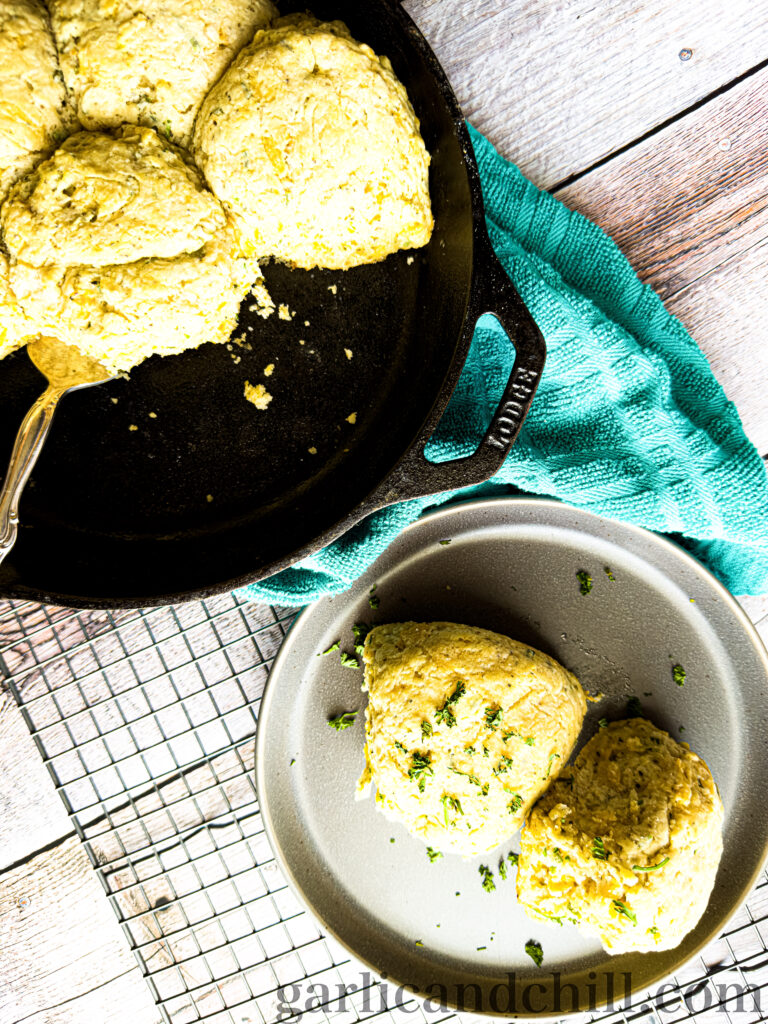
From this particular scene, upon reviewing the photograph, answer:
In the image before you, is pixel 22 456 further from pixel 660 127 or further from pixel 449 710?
pixel 660 127

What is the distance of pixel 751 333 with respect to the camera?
5.79 feet

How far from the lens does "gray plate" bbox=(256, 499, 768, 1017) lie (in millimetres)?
1751

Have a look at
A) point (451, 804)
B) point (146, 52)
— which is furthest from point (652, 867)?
point (146, 52)

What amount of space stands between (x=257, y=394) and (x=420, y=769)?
94 cm

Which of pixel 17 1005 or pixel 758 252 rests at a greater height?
pixel 758 252

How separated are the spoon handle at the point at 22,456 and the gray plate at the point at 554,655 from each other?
0.67 meters

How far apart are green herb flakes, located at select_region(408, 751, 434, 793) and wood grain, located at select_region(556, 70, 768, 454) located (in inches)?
48.3

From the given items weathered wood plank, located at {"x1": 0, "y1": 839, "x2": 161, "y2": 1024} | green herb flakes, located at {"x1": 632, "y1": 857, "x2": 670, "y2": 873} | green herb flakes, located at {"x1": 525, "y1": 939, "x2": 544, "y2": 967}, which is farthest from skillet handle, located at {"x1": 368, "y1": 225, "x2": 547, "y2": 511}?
weathered wood plank, located at {"x1": 0, "y1": 839, "x2": 161, "y2": 1024}

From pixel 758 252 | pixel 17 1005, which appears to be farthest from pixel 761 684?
pixel 17 1005

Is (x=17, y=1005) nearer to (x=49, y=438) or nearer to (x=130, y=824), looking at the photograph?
(x=130, y=824)

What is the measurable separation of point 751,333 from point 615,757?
1100mm

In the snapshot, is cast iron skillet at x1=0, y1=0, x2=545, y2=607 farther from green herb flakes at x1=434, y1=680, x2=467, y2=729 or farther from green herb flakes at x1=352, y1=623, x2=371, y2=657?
green herb flakes at x1=434, y1=680, x2=467, y2=729

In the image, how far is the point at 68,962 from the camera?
210cm

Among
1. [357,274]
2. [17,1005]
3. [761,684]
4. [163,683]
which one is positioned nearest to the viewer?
[357,274]
